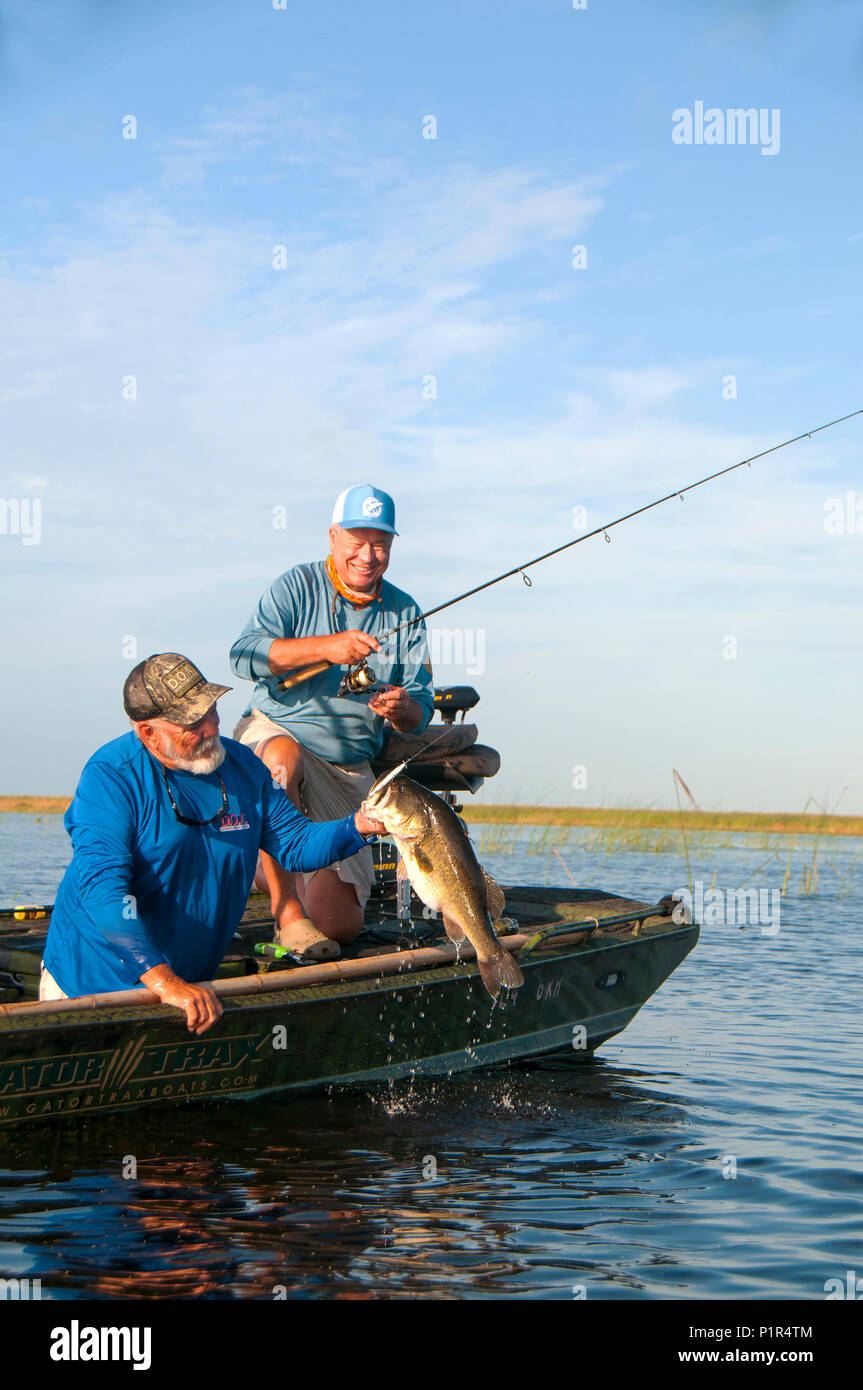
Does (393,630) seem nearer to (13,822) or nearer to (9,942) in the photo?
(9,942)

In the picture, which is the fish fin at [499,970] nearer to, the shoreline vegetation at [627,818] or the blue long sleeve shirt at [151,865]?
the blue long sleeve shirt at [151,865]

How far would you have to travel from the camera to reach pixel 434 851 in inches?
178

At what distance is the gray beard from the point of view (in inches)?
190

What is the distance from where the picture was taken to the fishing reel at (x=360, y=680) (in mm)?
6223

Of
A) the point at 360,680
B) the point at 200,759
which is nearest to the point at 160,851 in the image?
the point at 200,759

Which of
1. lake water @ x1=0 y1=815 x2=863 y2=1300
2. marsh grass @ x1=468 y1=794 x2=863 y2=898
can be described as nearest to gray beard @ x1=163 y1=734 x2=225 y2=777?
lake water @ x1=0 y1=815 x2=863 y2=1300

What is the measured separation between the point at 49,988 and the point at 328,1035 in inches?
47.4

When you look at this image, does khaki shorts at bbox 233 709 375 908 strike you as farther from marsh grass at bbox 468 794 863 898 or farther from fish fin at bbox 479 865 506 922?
marsh grass at bbox 468 794 863 898

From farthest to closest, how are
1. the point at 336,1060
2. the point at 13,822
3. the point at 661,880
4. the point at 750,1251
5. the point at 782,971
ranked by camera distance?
the point at 13,822 < the point at 661,880 < the point at 782,971 < the point at 336,1060 < the point at 750,1251

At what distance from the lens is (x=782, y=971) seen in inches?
418

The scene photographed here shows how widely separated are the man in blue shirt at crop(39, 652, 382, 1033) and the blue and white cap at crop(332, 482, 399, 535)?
1.66 meters
